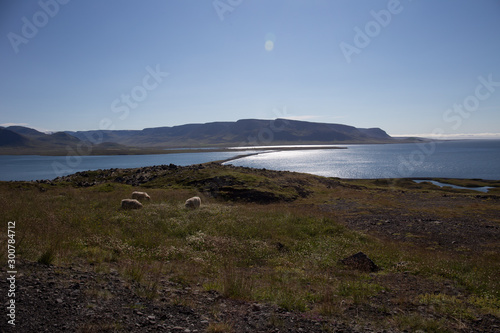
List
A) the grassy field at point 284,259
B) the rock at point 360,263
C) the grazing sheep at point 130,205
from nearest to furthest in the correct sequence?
the grassy field at point 284,259, the rock at point 360,263, the grazing sheep at point 130,205

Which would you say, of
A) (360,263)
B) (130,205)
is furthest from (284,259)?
(130,205)

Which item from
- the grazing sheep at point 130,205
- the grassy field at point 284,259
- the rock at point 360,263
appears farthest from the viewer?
the grazing sheep at point 130,205

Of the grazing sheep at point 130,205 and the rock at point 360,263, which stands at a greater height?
the grazing sheep at point 130,205

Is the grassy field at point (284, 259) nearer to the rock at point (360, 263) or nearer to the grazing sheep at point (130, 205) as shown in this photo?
the rock at point (360, 263)

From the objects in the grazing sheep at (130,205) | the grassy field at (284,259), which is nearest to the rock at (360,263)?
the grassy field at (284,259)

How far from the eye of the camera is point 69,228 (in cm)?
1391

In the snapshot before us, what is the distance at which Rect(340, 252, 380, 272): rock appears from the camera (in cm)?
1245

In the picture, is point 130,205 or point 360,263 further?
point 130,205

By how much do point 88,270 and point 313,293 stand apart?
7826 millimetres

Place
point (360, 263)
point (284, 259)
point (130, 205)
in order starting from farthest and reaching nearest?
point (130, 205) < point (284, 259) < point (360, 263)

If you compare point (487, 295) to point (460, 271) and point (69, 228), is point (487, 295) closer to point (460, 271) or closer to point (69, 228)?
point (460, 271)

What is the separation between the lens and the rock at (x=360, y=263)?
12.5m

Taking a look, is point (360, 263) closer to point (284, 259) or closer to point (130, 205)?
point (284, 259)

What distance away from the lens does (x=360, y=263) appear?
1265cm
